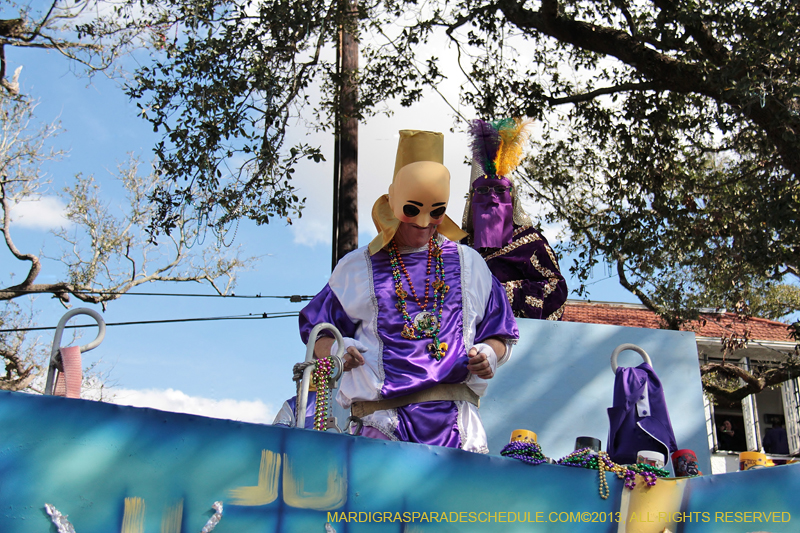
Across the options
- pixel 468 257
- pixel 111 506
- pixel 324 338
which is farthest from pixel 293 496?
pixel 468 257

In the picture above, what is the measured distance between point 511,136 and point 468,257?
134 cm

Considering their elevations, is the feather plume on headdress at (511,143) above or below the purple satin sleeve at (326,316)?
above

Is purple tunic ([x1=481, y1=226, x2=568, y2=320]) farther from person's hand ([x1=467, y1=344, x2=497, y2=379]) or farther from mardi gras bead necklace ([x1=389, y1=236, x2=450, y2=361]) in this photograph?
person's hand ([x1=467, y1=344, x2=497, y2=379])

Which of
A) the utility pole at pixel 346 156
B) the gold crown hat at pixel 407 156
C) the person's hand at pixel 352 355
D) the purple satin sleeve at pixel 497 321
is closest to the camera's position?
the person's hand at pixel 352 355

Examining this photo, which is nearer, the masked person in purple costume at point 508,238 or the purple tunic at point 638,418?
the purple tunic at point 638,418

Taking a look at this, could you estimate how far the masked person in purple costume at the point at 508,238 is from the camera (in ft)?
13.4

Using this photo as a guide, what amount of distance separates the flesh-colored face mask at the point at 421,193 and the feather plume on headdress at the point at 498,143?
1.32 metres

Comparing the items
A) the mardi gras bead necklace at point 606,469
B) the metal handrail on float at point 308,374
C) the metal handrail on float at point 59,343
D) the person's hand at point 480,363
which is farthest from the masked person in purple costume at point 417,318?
the metal handrail on float at point 59,343

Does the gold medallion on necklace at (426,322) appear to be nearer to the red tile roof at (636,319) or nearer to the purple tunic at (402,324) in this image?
the purple tunic at (402,324)

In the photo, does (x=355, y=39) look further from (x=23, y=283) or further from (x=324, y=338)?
(x=23, y=283)

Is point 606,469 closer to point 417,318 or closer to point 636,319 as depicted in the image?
point 417,318

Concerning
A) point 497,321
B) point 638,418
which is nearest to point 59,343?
point 497,321

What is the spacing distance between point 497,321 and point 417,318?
32 centimetres

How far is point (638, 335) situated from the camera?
156 inches
